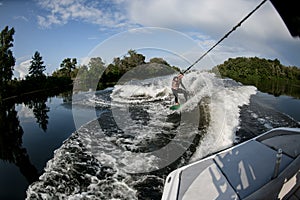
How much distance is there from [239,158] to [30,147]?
6058mm

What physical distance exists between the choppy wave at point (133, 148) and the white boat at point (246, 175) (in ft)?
2.62

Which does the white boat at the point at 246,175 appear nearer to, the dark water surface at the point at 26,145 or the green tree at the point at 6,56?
the dark water surface at the point at 26,145

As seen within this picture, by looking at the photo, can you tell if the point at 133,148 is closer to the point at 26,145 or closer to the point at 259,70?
the point at 26,145

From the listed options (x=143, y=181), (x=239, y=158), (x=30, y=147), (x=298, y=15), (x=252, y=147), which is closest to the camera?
(x=298, y=15)

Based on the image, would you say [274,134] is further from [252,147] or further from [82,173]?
[82,173]

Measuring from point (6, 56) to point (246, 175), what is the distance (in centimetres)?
2234

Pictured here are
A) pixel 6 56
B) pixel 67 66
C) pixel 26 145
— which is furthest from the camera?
pixel 67 66

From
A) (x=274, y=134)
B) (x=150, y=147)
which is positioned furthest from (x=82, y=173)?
(x=274, y=134)

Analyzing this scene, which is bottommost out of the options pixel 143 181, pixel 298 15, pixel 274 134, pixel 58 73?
pixel 143 181

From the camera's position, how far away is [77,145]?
5.35 metres

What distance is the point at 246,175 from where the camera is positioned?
270 cm

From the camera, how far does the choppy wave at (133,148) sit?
11.6ft

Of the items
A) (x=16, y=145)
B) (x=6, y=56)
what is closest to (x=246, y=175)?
(x=16, y=145)

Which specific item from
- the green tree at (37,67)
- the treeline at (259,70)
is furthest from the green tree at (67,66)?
the treeline at (259,70)
